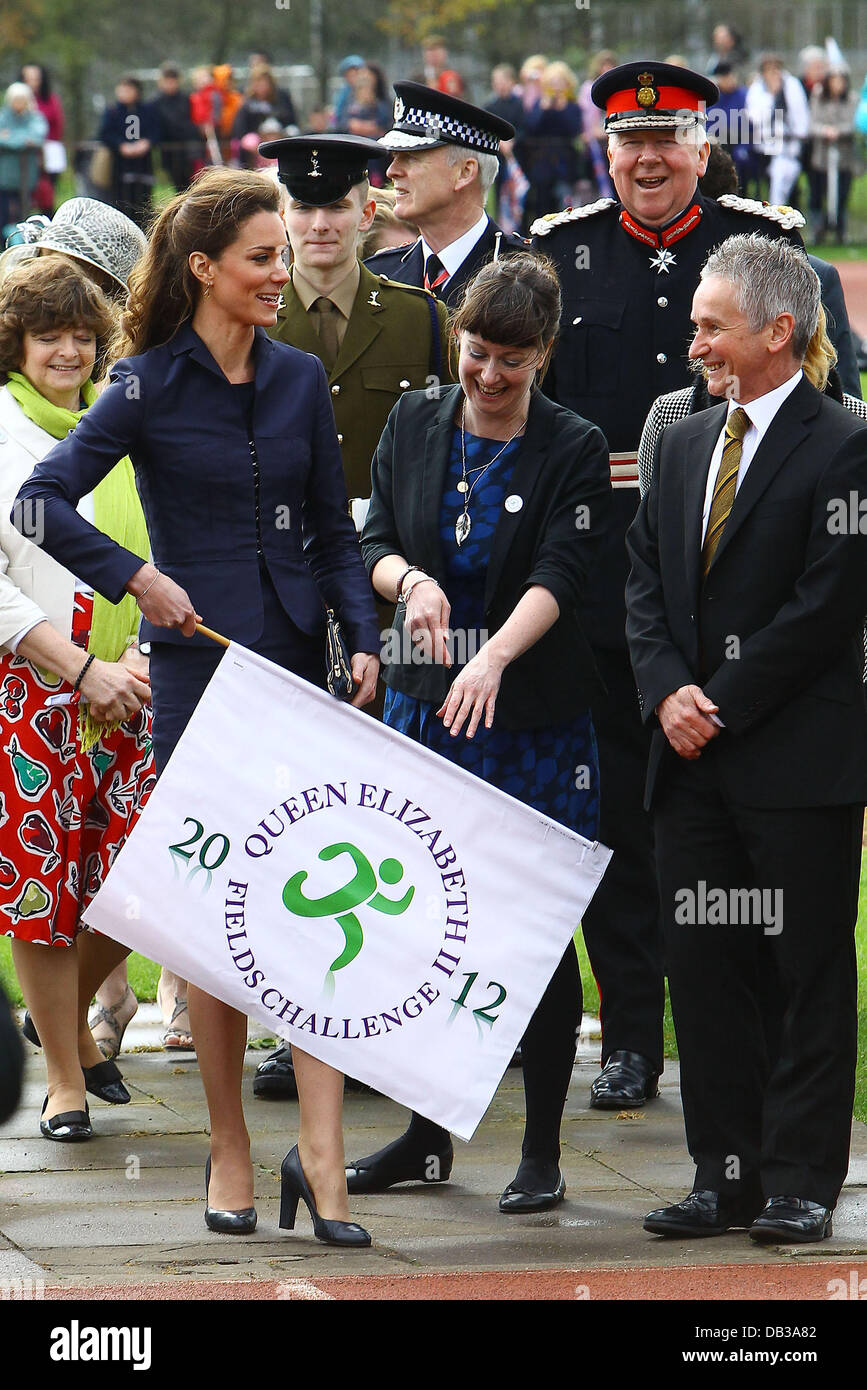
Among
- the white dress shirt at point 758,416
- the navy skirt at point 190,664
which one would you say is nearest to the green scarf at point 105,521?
the navy skirt at point 190,664

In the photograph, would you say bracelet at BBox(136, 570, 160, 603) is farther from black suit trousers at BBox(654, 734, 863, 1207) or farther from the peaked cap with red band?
the peaked cap with red band

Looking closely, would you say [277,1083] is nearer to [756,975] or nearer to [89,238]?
[756,975]

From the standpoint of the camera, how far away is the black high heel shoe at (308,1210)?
15.0 ft

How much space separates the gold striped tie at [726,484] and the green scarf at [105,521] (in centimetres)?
160

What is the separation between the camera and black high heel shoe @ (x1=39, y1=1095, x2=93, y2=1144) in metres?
5.57

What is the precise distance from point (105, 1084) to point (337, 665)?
1791 mm

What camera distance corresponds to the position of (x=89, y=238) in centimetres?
641

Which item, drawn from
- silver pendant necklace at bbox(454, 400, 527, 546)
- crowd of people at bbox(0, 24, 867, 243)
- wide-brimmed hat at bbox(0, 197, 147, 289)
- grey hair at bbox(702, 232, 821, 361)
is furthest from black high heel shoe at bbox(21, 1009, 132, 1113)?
crowd of people at bbox(0, 24, 867, 243)

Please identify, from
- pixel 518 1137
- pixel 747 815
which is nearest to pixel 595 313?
pixel 747 815

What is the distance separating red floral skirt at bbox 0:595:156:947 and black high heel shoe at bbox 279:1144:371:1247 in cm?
115

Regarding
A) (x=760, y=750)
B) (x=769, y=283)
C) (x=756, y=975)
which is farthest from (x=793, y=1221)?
(x=769, y=283)

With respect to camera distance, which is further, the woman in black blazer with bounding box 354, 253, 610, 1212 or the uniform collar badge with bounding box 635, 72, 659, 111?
the uniform collar badge with bounding box 635, 72, 659, 111

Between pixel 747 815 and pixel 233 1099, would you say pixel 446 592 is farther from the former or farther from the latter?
pixel 233 1099

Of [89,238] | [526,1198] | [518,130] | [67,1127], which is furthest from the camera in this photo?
[518,130]
